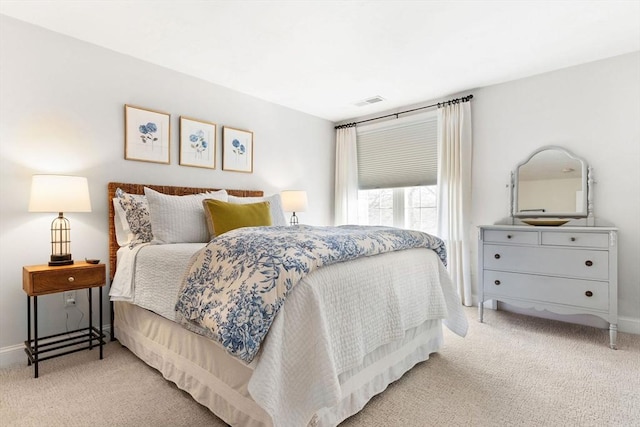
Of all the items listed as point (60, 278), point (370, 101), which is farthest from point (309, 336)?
point (370, 101)

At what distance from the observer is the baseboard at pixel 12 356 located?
2234mm

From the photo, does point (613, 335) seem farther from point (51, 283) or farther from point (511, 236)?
point (51, 283)

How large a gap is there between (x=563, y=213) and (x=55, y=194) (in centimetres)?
417

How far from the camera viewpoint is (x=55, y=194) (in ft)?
7.05

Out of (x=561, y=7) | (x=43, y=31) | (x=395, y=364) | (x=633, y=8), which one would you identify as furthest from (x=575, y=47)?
(x=43, y=31)

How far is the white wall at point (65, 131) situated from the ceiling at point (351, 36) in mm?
153

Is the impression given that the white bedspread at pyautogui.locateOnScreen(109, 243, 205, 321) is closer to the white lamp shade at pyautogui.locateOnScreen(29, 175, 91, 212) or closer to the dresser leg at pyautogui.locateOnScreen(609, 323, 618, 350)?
the white lamp shade at pyautogui.locateOnScreen(29, 175, 91, 212)

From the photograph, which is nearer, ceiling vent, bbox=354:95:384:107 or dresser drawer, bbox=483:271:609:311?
dresser drawer, bbox=483:271:609:311

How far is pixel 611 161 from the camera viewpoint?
292 centimetres

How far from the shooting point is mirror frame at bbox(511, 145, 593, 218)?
9.80 feet

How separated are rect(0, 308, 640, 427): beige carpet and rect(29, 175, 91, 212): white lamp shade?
1063mm

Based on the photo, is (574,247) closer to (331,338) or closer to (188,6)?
(331,338)

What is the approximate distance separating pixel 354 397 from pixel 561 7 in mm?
2754

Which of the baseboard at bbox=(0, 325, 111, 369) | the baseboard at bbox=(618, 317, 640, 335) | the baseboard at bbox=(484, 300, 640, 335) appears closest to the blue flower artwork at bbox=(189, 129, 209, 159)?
the baseboard at bbox=(0, 325, 111, 369)
